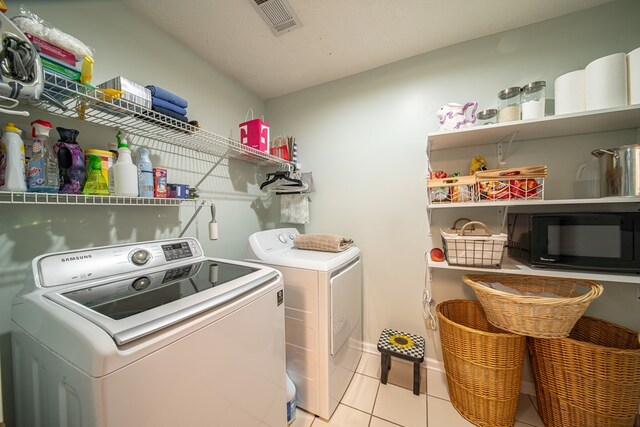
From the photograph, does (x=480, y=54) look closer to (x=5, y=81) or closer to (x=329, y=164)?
(x=329, y=164)

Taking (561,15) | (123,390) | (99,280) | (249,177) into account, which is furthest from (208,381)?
(561,15)

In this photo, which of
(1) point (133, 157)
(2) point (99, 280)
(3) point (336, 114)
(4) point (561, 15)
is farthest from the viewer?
(3) point (336, 114)

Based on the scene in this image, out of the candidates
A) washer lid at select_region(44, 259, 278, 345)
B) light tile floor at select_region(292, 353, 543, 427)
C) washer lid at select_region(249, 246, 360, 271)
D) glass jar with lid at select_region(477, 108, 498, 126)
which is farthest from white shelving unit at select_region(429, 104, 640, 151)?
light tile floor at select_region(292, 353, 543, 427)

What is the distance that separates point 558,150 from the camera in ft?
4.47

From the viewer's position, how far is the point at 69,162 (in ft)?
2.99

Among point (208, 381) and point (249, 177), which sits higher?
point (249, 177)

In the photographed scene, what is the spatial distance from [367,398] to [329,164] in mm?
1827

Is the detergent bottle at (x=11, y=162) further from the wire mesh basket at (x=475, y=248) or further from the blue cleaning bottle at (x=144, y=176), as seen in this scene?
the wire mesh basket at (x=475, y=248)

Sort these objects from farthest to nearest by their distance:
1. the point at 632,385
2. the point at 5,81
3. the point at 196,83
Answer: the point at 196,83 < the point at 632,385 < the point at 5,81

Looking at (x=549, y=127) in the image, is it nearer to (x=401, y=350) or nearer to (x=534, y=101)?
(x=534, y=101)

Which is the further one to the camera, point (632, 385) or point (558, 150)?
point (558, 150)

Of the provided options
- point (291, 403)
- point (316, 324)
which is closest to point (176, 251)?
point (316, 324)

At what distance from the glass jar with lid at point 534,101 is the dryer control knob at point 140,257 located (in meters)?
2.20

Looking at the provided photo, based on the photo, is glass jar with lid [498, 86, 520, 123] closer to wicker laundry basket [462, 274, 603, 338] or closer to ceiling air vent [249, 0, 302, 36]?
wicker laundry basket [462, 274, 603, 338]
